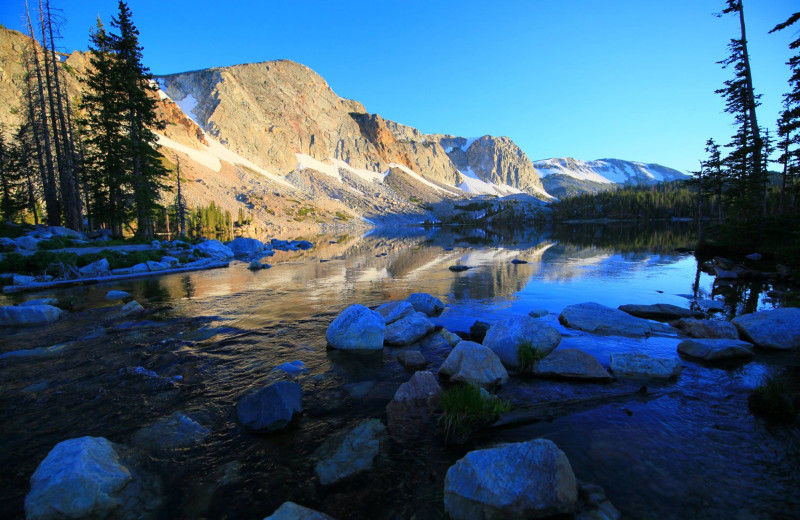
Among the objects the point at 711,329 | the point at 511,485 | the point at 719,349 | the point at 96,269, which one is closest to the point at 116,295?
the point at 96,269

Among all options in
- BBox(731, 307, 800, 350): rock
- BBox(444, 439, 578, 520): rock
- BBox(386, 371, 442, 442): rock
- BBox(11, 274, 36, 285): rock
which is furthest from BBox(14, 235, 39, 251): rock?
BBox(731, 307, 800, 350): rock

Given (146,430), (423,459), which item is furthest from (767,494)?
(146,430)

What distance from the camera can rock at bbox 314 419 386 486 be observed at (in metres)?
4.94

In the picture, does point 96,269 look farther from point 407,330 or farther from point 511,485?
point 511,485

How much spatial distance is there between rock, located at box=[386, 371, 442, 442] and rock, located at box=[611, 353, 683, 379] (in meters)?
4.68

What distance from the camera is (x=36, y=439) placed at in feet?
18.9

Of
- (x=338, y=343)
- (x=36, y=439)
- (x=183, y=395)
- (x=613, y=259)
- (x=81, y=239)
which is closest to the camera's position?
(x=36, y=439)

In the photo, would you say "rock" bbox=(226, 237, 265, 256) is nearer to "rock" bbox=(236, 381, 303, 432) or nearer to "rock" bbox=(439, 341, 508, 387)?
"rock" bbox=(236, 381, 303, 432)

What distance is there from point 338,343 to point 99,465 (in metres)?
6.15

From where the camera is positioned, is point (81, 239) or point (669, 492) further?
point (81, 239)

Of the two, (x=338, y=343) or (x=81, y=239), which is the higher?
(x=81, y=239)

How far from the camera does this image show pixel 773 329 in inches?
377

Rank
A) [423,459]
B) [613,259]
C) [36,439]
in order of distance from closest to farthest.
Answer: [423,459]
[36,439]
[613,259]

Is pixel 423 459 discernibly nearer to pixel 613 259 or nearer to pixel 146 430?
pixel 146 430
